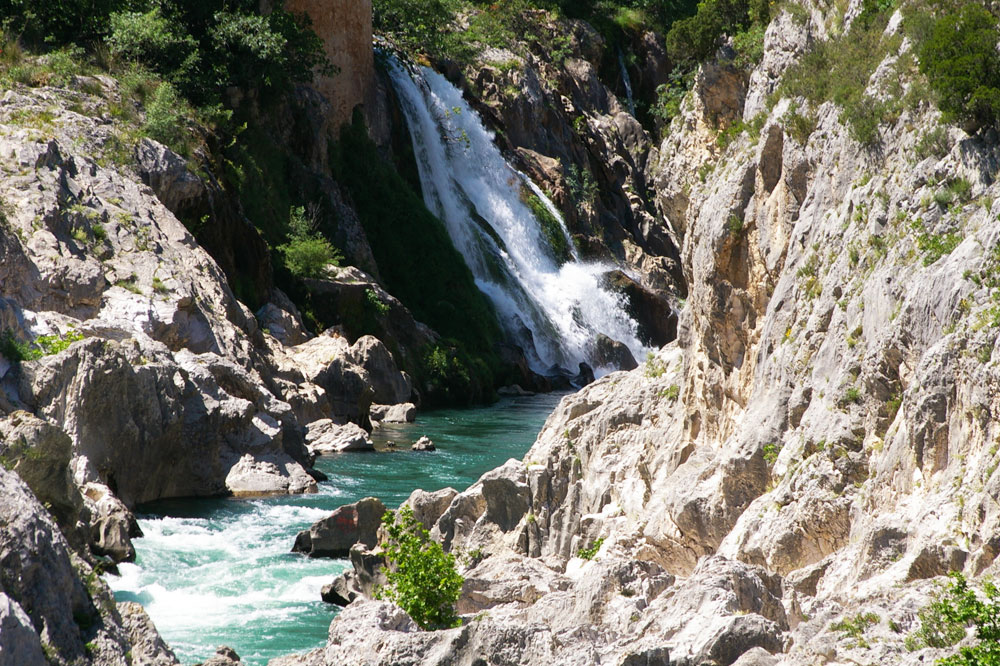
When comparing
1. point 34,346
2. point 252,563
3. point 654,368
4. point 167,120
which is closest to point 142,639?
point 252,563

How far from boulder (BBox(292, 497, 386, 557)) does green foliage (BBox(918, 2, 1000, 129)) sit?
1113 centimetres

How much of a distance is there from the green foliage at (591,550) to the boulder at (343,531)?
4402mm

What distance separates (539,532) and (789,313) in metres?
5.41

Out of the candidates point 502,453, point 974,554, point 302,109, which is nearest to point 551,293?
point 302,109

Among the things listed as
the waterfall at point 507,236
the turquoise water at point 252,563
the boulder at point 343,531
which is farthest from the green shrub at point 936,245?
the waterfall at point 507,236

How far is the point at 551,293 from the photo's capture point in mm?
48531

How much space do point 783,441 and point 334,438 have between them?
18.0 metres

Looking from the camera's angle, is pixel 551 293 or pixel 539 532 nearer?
pixel 539 532

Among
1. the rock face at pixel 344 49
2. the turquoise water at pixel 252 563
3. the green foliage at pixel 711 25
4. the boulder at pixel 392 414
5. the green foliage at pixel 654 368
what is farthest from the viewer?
the rock face at pixel 344 49

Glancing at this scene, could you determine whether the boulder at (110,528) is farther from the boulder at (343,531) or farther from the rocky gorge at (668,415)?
the boulder at (343,531)

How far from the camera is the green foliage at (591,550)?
1427 centimetres

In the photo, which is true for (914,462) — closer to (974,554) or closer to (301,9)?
(974,554)

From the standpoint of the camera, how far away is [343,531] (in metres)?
17.7

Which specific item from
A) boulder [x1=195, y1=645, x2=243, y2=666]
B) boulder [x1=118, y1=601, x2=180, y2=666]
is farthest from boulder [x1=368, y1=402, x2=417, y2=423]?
boulder [x1=118, y1=601, x2=180, y2=666]
